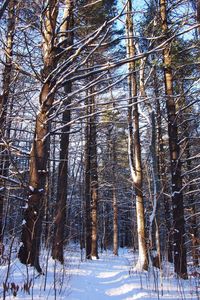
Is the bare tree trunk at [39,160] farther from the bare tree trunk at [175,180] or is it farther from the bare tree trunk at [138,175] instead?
the bare tree trunk at [138,175]

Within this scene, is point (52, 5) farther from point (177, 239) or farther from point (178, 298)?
point (177, 239)

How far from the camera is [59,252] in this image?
10.2 meters

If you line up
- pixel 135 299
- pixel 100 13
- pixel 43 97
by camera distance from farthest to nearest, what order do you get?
1. pixel 100 13
2. pixel 43 97
3. pixel 135 299

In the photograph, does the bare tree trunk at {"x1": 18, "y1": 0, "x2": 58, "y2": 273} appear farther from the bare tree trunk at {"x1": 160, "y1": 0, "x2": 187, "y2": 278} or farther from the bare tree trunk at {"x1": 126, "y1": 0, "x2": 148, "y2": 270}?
the bare tree trunk at {"x1": 126, "y1": 0, "x2": 148, "y2": 270}

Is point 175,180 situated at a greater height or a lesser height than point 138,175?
lesser

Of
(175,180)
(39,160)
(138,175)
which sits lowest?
(39,160)

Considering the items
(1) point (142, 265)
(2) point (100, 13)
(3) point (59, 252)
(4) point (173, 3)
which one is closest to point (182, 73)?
(4) point (173, 3)

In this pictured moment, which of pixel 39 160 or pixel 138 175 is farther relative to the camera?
pixel 138 175

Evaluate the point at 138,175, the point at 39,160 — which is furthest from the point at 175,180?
the point at 39,160

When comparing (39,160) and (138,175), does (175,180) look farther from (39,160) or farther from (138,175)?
(39,160)

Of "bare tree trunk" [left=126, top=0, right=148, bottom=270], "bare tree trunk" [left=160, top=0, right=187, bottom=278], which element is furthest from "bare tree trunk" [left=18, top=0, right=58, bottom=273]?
"bare tree trunk" [left=126, top=0, right=148, bottom=270]

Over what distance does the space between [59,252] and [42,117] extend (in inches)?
226

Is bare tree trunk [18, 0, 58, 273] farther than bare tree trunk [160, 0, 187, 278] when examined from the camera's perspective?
No

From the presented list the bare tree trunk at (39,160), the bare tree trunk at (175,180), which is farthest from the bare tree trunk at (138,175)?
the bare tree trunk at (39,160)
